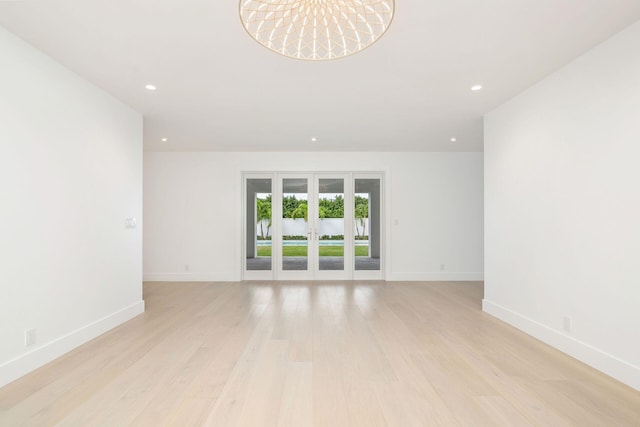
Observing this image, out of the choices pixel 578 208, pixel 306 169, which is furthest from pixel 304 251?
pixel 578 208

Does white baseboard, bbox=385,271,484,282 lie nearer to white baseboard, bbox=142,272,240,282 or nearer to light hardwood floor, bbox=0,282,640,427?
light hardwood floor, bbox=0,282,640,427

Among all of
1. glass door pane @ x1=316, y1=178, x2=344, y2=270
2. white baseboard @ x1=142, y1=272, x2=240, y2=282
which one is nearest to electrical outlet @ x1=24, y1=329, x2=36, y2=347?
white baseboard @ x1=142, y1=272, x2=240, y2=282

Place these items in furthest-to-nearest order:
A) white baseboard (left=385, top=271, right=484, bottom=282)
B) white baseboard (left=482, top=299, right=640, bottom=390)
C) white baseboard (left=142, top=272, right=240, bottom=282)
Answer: white baseboard (left=385, top=271, right=484, bottom=282) < white baseboard (left=142, top=272, right=240, bottom=282) < white baseboard (left=482, top=299, right=640, bottom=390)

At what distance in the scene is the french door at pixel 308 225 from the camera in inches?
265

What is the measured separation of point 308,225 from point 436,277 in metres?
2.77

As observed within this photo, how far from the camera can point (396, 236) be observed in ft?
22.0

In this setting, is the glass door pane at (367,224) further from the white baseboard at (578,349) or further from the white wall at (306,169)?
the white baseboard at (578,349)

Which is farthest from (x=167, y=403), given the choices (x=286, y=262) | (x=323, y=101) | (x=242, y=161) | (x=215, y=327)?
(x=242, y=161)

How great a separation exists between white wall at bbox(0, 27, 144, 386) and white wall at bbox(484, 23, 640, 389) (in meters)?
4.47

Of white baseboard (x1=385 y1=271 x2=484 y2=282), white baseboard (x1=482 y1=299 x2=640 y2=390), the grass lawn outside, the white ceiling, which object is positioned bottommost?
white baseboard (x1=385 y1=271 x2=484 y2=282)

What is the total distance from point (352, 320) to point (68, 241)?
9.84ft

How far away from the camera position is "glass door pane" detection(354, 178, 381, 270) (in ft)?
22.3

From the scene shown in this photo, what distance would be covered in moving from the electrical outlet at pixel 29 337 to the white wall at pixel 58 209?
0.12 feet

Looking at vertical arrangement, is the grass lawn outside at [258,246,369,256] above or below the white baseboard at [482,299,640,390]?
above
